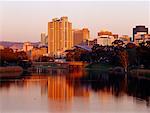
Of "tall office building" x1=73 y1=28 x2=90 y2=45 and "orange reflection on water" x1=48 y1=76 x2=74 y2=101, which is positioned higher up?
"tall office building" x1=73 y1=28 x2=90 y2=45

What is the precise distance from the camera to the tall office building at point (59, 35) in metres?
74.9

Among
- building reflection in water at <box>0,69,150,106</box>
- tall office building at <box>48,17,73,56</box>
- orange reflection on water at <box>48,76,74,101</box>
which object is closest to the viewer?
orange reflection on water at <box>48,76,74,101</box>

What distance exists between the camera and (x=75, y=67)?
49.2m

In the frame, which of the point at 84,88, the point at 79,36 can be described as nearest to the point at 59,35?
the point at 79,36

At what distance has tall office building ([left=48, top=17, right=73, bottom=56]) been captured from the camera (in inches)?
2950

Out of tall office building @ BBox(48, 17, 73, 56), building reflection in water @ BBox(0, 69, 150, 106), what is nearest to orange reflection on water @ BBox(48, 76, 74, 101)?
building reflection in water @ BBox(0, 69, 150, 106)

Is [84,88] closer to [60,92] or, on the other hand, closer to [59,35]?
[60,92]

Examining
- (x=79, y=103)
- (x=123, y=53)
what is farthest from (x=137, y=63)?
(x=79, y=103)

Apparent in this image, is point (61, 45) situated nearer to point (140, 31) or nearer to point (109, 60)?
point (140, 31)

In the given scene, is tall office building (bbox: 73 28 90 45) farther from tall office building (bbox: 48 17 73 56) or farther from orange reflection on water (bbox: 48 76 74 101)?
orange reflection on water (bbox: 48 76 74 101)

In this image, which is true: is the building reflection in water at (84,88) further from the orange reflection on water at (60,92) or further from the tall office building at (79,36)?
the tall office building at (79,36)

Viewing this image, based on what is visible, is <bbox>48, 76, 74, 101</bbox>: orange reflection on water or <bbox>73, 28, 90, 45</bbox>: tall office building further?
<bbox>73, 28, 90, 45</bbox>: tall office building

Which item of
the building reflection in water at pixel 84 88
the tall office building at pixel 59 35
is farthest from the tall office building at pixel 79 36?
the building reflection in water at pixel 84 88

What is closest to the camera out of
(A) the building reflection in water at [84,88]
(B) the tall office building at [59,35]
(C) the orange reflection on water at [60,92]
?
(C) the orange reflection on water at [60,92]
